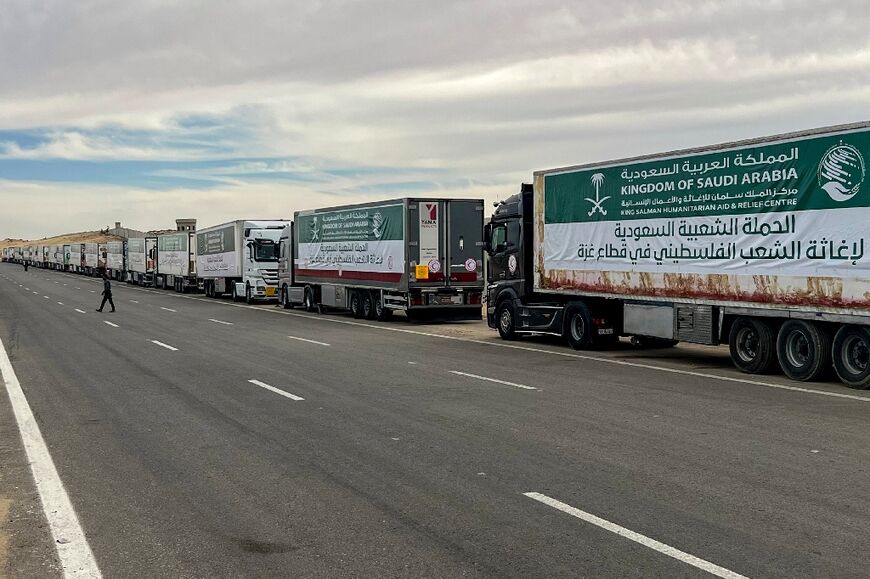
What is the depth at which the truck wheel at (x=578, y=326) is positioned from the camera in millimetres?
19438

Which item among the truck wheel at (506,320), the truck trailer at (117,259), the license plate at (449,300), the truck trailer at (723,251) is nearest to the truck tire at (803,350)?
Answer: the truck trailer at (723,251)

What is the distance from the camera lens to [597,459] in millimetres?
8297

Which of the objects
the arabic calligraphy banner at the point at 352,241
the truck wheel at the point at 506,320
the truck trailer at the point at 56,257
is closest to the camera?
the truck wheel at the point at 506,320

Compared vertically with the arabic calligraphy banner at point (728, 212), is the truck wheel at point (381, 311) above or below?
below

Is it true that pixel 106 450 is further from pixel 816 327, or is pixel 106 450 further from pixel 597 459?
pixel 816 327

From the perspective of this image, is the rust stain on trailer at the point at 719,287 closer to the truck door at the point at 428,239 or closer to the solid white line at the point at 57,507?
the truck door at the point at 428,239

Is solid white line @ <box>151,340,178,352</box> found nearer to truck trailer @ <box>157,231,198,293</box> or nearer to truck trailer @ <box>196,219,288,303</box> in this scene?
truck trailer @ <box>196,219,288,303</box>

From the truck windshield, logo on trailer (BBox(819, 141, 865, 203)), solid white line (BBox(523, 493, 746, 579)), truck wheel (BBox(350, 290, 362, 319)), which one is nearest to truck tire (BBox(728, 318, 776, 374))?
logo on trailer (BBox(819, 141, 865, 203))

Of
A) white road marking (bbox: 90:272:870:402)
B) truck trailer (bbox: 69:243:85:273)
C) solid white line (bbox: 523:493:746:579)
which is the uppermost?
truck trailer (bbox: 69:243:85:273)

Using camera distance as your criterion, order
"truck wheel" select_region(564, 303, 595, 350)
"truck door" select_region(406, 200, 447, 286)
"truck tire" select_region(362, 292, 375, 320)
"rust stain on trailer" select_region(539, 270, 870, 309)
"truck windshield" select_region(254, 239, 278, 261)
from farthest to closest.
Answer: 1. "truck windshield" select_region(254, 239, 278, 261)
2. "truck tire" select_region(362, 292, 375, 320)
3. "truck door" select_region(406, 200, 447, 286)
4. "truck wheel" select_region(564, 303, 595, 350)
5. "rust stain on trailer" select_region(539, 270, 870, 309)

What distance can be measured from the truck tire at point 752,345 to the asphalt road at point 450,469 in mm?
391

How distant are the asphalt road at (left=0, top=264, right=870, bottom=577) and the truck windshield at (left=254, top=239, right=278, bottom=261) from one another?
86.2ft

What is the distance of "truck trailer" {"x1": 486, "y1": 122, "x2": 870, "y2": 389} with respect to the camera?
13.4m

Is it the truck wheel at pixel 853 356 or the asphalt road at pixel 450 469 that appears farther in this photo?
the truck wheel at pixel 853 356
